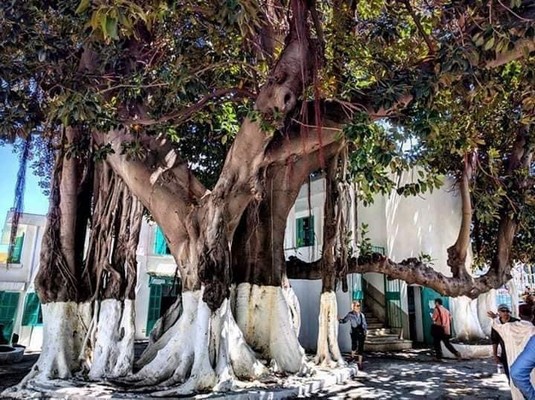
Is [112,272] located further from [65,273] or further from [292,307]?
[292,307]

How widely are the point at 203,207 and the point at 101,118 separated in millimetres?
1952

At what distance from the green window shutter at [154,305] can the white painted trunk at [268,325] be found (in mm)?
9152

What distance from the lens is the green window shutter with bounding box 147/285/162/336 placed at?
1579 centimetres

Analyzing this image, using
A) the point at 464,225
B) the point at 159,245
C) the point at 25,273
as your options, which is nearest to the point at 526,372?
the point at 464,225

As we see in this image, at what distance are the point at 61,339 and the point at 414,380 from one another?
19.3ft

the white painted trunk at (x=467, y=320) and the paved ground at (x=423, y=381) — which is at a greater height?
the white painted trunk at (x=467, y=320)

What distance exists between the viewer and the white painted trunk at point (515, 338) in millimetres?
4512

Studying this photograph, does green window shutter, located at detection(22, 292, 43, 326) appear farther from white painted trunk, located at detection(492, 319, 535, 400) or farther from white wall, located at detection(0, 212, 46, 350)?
white painted trunk, located at detection(492, 319, 535, 400)

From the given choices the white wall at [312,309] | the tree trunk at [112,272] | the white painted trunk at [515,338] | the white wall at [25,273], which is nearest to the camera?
the white painted trunk at [515,338]

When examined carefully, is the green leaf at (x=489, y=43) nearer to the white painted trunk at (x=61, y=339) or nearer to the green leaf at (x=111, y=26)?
the green leaf at (x=111, y=26)

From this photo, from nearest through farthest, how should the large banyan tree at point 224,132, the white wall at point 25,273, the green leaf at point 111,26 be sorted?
the green leaf at point 111,26
the large banyan tree at point 224,132
the white wall at point 25,273

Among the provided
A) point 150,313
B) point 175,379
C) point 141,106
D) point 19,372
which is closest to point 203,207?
point 141,106

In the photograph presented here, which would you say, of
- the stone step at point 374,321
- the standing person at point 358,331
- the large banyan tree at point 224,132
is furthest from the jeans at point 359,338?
the stone step at point 374,321

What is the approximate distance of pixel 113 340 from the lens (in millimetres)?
7086
